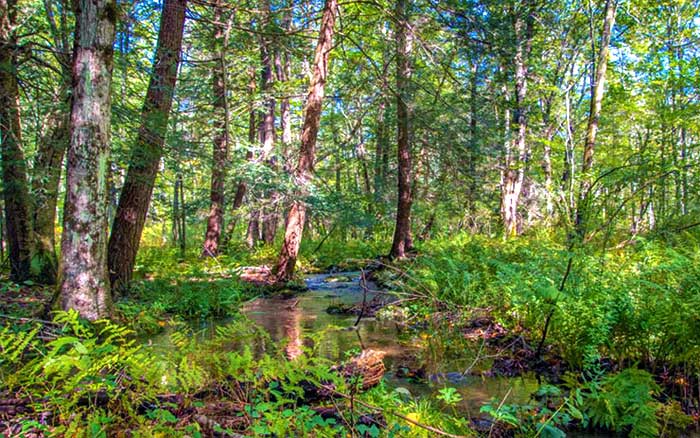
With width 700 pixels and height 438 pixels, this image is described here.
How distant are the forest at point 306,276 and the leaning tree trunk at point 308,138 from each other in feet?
0.17

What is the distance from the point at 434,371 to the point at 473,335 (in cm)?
153

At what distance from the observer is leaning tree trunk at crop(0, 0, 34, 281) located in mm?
6598

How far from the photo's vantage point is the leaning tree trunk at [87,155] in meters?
4.71

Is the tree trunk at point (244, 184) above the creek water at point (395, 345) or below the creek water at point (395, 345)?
above

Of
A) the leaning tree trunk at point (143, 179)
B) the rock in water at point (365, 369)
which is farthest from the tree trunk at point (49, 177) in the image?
the rock in water at point (365, 369)

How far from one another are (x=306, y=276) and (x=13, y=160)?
26.6 ft

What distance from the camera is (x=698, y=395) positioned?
12.1ft

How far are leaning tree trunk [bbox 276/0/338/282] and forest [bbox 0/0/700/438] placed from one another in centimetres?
5

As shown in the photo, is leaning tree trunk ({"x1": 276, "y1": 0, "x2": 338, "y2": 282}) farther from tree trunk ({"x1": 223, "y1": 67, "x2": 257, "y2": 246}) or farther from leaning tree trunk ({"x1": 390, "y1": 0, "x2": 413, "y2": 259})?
leaning tree trunk ({"x1": 390, "y1": 0, "x2": 413, "y2": 259})

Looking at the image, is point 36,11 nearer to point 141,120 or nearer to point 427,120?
point 141,120

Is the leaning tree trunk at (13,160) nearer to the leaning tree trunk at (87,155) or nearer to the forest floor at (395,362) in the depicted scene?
the forest floor at (395,362)

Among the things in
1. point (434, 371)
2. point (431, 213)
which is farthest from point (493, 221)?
point (434, 371)

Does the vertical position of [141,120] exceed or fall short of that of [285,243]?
it exceeds it

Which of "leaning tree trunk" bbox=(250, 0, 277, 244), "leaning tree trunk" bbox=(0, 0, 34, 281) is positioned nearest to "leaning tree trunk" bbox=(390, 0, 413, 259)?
"leaning tree trunk" bbox=(250, 0, 277, 244)
